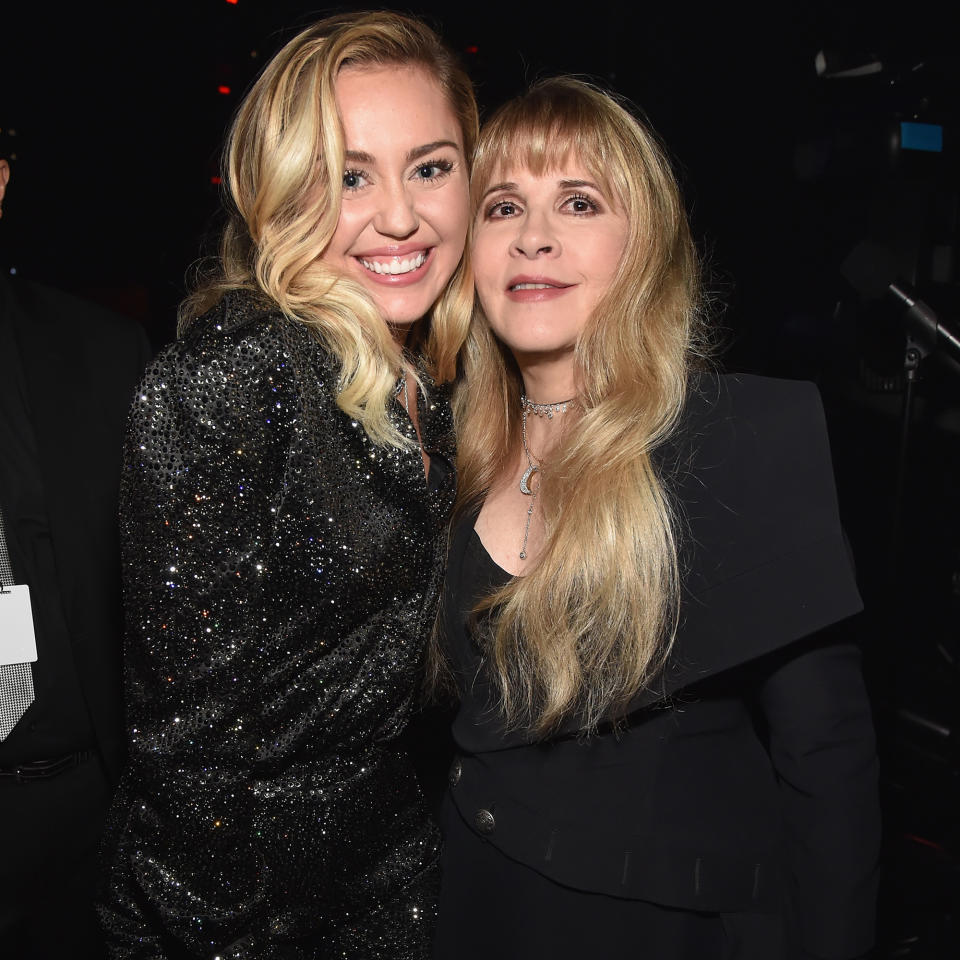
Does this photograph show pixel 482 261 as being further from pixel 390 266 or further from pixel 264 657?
pixel 264 657

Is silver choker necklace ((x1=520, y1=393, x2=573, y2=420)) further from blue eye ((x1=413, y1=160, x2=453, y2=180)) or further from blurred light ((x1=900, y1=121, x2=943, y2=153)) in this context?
blurred light ((x1=900, y1=121, x2=943, y2=153))

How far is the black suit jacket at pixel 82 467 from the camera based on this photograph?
184 centimetres

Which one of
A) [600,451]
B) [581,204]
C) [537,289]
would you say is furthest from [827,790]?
[581,204]

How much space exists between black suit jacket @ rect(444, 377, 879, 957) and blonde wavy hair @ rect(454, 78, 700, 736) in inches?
2.0

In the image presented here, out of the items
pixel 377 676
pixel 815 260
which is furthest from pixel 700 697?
pixel 815 260

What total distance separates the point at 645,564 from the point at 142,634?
2.44 ft

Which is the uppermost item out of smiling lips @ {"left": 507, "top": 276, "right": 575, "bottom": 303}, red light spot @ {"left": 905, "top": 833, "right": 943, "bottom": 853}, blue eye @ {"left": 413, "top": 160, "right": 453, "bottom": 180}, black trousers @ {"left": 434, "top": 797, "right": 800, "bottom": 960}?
blue eye @ {"left": 413, "top": 160, "right": 453, "bottom": 180}

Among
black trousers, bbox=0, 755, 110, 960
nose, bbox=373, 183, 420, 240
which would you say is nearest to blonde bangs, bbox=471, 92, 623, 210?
nose, bbox=373, 183, 420, 240

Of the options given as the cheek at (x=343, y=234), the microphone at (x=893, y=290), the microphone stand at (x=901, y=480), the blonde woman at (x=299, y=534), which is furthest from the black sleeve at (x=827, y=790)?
the microphone stand at (x=901, y=480)

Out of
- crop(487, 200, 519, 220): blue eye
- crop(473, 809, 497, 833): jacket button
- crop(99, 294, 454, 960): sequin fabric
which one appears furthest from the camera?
crop(487, 200, 519, 220): blue eye

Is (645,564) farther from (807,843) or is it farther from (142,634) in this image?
(142,634)

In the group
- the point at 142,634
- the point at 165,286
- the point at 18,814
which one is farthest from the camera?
the point at 165,286

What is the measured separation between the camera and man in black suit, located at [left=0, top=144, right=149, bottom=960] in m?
A: 1.82

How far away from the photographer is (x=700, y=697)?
1423 millimetres
